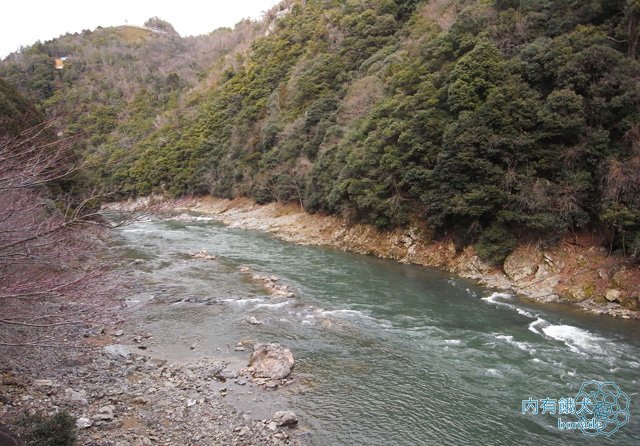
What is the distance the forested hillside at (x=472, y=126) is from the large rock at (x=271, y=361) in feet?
18.6

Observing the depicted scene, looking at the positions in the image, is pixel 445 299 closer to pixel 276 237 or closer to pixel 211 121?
pixel 276 237

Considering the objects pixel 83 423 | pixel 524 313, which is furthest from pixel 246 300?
pixel 524 313

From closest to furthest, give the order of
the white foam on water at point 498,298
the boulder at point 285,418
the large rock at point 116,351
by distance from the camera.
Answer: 1. the boulder at point 285,418
2. the large rock at point 116,351
3. the white foam on water at point 498,298

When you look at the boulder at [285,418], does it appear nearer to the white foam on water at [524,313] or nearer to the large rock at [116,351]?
the large rock at [116,351]

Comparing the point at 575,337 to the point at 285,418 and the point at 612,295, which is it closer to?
the point at 612,295

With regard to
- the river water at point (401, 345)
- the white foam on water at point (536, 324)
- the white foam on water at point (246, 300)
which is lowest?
the white foam on water at point (536, 324)

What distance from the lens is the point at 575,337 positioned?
13.5 metres

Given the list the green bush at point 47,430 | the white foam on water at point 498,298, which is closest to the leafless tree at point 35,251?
the green bush at point 47,430

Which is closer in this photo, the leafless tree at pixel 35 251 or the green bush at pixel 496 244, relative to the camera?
the leafless tree at pixel 35 251

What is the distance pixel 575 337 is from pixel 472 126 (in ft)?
38.4

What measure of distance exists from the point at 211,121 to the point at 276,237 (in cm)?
3832

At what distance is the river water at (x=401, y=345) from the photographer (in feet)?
29.4

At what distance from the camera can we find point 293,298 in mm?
17422

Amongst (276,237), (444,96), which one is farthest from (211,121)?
(444,96)
